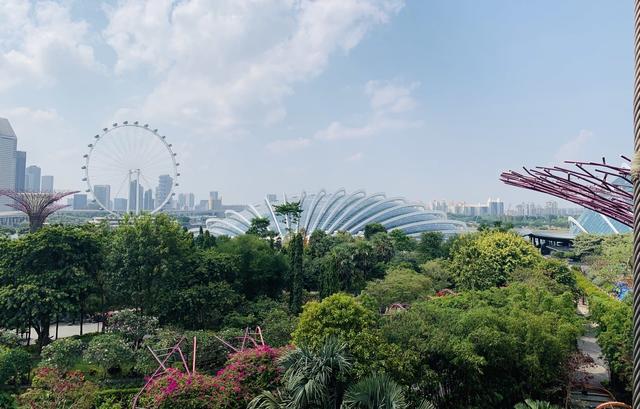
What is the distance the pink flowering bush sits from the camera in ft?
27.3

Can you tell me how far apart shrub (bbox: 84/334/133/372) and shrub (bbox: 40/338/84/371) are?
0.45 m

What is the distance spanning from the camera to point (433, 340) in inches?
365

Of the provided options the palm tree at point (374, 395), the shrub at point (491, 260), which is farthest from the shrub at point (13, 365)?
the shrub at point (491, 260)

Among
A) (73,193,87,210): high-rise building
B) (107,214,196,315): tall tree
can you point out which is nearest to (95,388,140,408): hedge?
(107,214,196,315): tall tree

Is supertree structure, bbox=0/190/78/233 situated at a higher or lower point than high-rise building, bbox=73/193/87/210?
lower

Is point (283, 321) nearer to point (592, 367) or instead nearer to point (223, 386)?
point (223, 386)

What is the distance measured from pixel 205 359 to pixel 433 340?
7.63 metres

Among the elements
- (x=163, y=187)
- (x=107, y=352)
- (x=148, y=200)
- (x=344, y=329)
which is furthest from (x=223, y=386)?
(x=163, y=187)

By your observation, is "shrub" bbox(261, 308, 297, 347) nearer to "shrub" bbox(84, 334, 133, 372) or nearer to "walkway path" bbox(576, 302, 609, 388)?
"shrub" bbox(84, 334, 133, 372)

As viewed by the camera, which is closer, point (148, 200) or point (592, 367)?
point (592, 367)

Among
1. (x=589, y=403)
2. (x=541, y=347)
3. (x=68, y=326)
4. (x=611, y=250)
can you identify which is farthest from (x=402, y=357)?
(x=611, y=250)

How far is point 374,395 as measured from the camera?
24.4ft

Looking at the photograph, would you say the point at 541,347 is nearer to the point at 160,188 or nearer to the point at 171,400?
the point at 171,400

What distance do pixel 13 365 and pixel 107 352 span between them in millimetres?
2911
